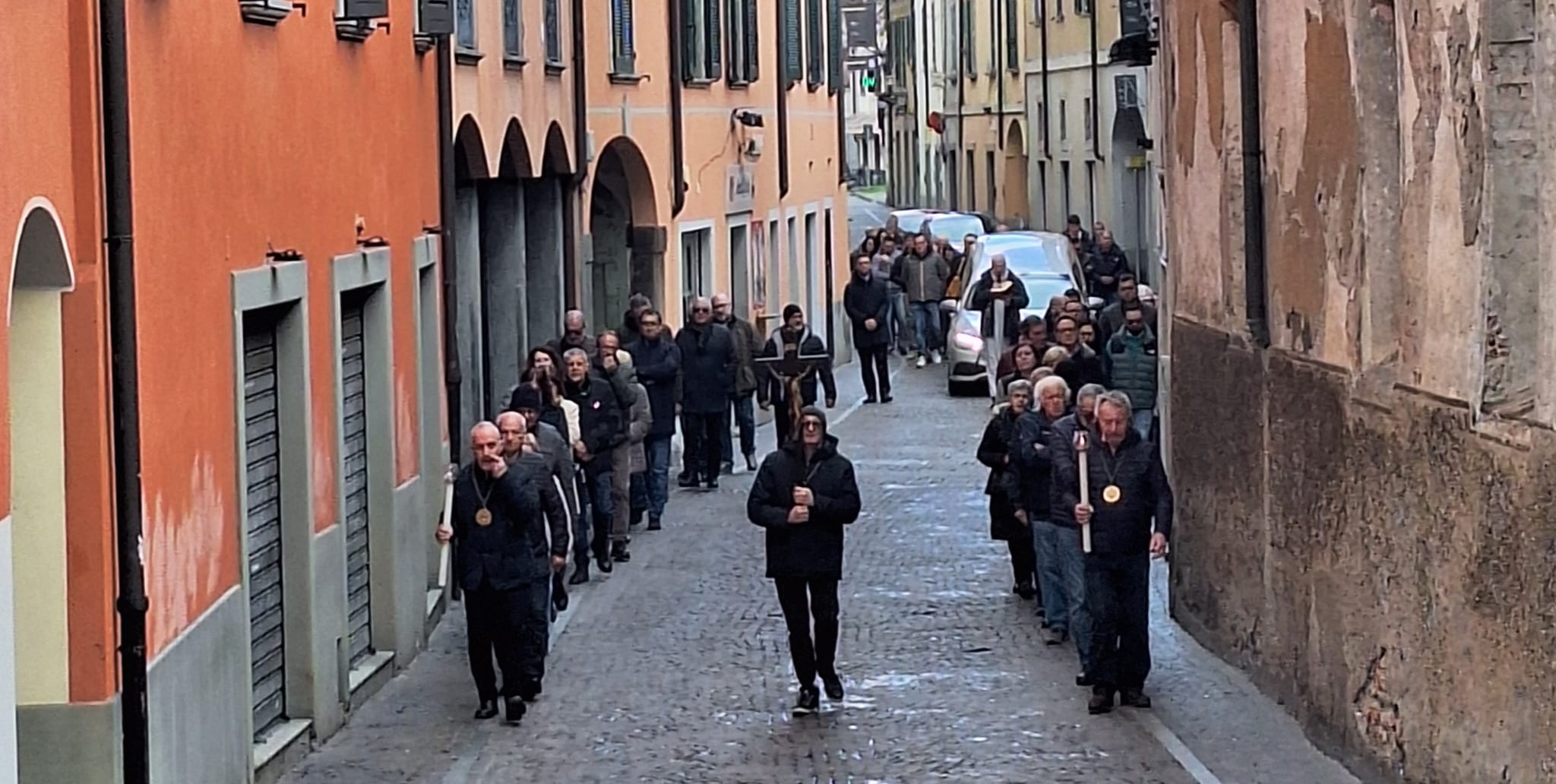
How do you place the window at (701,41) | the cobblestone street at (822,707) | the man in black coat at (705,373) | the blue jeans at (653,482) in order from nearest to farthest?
the cobblestone street at (822,707) → the blue jeans at (653,482) → the man in black coat at (705,373) → the window at (701,41)

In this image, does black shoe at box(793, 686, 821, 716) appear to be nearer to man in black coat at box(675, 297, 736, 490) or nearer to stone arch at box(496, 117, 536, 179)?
stone arch at box(496, 117, 536, 179)

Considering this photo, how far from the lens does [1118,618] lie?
14.2 metres

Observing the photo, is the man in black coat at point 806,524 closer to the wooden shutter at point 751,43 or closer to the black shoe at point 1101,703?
the black shoe at point 1101,703

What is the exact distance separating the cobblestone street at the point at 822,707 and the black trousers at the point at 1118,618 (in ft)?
0.71

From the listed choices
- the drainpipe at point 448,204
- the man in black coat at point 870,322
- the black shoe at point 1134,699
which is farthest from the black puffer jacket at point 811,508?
the man in black coat at point 870,322

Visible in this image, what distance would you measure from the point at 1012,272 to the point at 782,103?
4667mm

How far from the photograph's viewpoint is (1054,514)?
14.6 m

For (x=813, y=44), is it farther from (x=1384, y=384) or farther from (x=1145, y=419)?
(x=1384, y=384)

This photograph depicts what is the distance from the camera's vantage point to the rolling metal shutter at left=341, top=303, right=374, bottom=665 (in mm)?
15062

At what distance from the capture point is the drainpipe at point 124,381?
9727 mm

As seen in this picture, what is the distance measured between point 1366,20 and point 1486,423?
278cm

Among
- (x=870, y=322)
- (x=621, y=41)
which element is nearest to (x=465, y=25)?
(x=621, y=41)

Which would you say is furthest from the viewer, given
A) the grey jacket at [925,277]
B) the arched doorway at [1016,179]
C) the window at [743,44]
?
the arched doorway at [1016,179]

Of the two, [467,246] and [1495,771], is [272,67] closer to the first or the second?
[1495,771]
